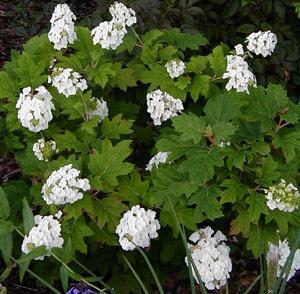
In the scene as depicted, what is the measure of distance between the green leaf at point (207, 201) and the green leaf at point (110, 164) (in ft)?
1.07

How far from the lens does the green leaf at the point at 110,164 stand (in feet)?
9.36

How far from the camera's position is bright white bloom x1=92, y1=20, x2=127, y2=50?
307 cm

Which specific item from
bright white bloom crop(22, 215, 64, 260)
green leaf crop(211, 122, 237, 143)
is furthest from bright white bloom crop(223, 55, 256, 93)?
bright white bloom crop(22, 215, 64, 260)

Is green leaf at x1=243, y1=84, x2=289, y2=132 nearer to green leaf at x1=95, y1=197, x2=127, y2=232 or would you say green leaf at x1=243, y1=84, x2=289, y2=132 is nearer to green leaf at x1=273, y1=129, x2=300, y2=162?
green leaf at x1=273, y1=129, x2=300, y2=162

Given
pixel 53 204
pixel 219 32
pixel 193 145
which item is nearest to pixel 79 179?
pixel 53 204

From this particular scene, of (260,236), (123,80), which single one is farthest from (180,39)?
(260,236)

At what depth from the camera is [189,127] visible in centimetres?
273

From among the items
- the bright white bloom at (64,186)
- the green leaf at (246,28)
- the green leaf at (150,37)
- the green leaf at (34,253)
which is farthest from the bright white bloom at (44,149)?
the green leaf at (246,28)

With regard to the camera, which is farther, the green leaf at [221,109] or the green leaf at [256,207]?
the green leaf at [221,109]

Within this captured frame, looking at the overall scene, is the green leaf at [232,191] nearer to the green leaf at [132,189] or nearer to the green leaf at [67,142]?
the green leaf at [132,189]

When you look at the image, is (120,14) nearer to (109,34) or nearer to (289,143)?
(109,34)

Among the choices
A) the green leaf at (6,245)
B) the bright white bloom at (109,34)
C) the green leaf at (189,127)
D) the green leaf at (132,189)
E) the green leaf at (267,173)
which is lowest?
the green leaf at (6,245)

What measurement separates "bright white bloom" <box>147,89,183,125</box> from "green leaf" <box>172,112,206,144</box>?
22 centimetres

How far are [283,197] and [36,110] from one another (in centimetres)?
108
